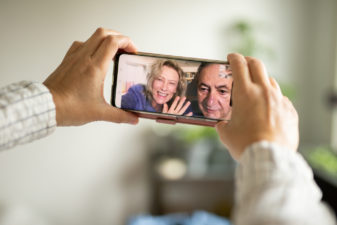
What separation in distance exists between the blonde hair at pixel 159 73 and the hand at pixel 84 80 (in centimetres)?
10

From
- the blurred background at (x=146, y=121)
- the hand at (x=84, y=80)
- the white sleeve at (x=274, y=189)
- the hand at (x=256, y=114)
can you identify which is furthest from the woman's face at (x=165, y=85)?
the blurred background at (x=146, y=121)

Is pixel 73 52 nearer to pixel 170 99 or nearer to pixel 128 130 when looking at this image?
pixel 170 99

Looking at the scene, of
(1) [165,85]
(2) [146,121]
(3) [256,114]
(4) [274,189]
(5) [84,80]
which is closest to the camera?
(4) [274,189]

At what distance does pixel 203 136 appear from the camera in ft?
7.58

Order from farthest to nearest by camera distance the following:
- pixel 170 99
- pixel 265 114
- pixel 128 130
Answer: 1. pixel 128 130
2. pixel 170 99
3. pixel 265 114

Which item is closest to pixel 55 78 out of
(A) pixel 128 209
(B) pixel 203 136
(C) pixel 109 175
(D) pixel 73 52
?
(D) pixel 73 52

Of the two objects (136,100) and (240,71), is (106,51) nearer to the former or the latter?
(136,100)

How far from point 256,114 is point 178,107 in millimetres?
312

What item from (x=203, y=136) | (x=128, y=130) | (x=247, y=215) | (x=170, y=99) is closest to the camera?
(x=247, y=215)

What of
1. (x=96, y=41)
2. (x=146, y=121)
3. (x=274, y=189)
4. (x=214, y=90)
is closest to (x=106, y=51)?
(x=96, y=41)

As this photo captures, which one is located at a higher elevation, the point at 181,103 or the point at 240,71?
the point at 240,71

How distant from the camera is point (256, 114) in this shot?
0.51 metres

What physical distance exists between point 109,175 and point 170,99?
176 centimetres

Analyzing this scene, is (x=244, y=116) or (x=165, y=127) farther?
(x=165, y=127)
